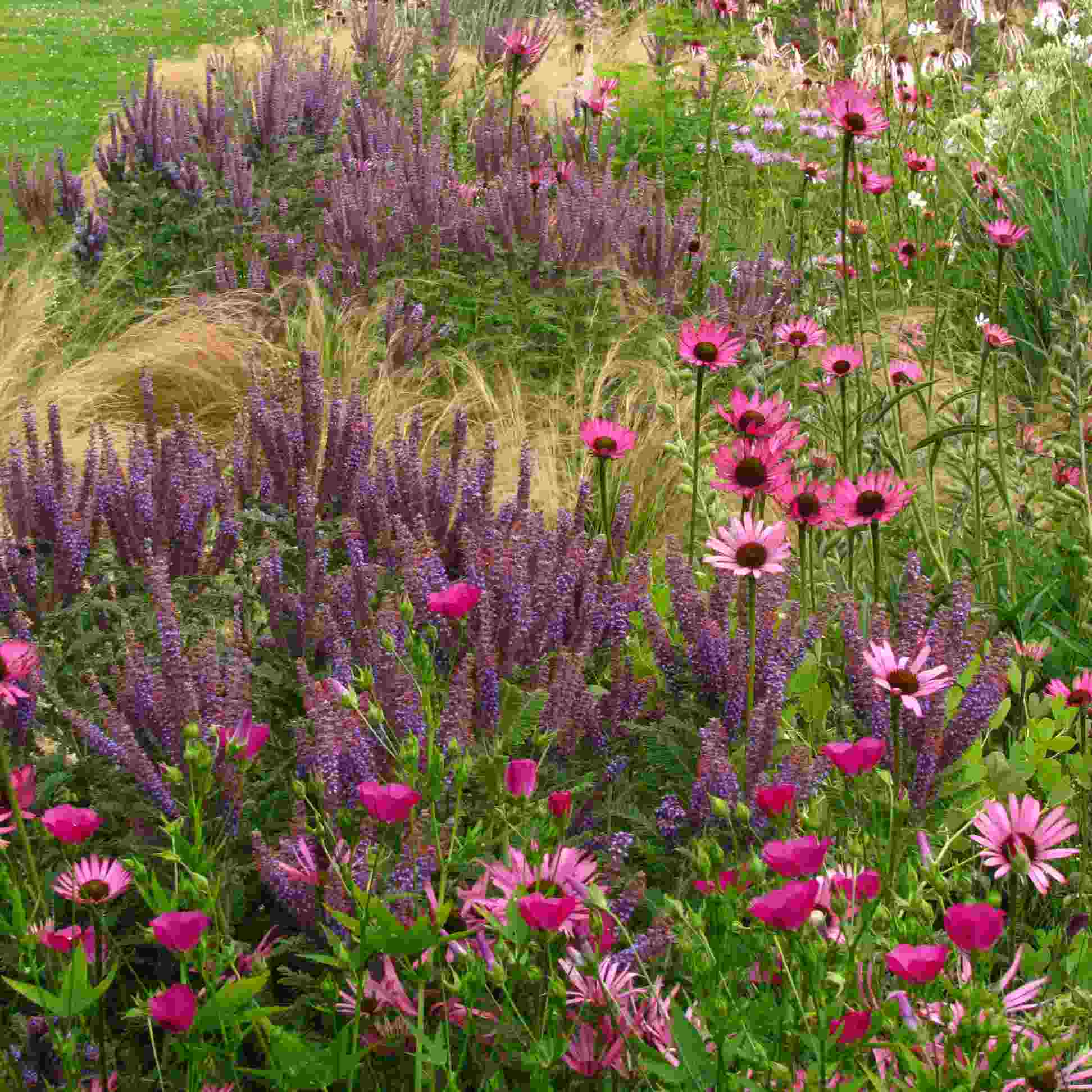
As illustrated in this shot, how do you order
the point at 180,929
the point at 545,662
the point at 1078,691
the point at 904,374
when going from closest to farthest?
the point at 180,929 → the point at 1078,691 → the point at 545,662 → the point at 904,374

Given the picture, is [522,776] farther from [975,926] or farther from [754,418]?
[754,418]

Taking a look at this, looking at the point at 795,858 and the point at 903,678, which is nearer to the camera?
the point at 795,858

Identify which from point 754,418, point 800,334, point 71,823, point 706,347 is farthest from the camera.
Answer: point 800,334

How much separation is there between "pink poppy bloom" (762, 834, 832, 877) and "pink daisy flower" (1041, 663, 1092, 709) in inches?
32.4

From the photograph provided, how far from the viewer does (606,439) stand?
2.16 meters

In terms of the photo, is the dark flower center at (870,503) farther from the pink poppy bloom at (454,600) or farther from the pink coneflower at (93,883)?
the pink coneflower at (93,883)

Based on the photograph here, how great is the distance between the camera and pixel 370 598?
230cm

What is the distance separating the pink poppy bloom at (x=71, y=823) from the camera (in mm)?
1271

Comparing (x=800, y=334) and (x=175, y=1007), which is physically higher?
(x=800, y=334)

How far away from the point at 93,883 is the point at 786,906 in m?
0.64

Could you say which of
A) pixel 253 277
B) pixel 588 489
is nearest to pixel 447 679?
pixel 588 489

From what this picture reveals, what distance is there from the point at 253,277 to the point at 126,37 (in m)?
13.3

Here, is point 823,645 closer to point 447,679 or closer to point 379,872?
point 447,679

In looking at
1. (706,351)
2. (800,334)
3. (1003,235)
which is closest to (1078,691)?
(706,351)
